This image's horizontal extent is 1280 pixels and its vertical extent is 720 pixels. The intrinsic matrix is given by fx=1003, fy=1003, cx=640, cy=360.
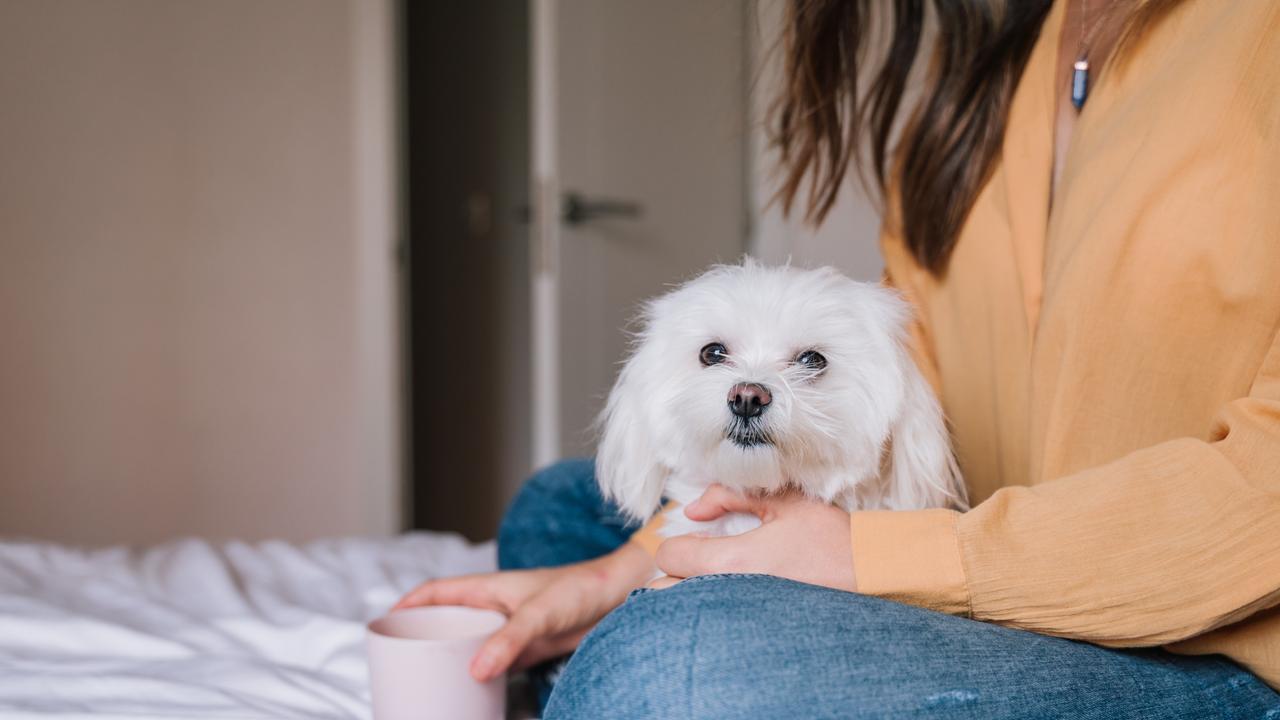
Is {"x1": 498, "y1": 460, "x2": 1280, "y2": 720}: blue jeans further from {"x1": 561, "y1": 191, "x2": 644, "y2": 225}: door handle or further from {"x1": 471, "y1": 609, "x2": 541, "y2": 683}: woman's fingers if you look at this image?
{"x1": 561, "y1": 191, "x2": 644, "y2": 225}: door handle

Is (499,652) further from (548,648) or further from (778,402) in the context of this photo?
(778,402)

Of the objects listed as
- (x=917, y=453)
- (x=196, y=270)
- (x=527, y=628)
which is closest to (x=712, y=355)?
(x=917, y=453)

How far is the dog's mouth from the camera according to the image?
82cm

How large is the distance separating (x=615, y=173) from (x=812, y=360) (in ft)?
6.73

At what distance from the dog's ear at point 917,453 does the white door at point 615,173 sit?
5.80ft

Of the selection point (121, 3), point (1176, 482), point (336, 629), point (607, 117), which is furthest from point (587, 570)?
point (121, 3)

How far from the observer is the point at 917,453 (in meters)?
0.89

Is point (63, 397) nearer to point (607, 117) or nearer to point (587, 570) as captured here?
point (607, 117)

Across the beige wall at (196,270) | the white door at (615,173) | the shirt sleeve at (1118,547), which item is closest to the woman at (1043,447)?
the shirt sleeve at (1118,547)

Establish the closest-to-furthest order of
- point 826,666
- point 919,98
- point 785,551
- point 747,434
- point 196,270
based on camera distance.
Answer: point 826,666 < point 785,551 < point 747,434 < point 919,98 < point 196,270

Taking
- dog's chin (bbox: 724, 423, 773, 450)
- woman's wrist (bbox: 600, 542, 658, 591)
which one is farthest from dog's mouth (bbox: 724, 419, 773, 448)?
woman's wrist (bbox: 600, 542, 658, 591)

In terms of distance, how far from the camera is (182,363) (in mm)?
2773

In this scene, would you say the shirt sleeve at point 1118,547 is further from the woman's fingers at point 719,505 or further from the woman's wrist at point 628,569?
the woman's wrist at point 628,569

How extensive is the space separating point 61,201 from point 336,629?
6.31 feet
